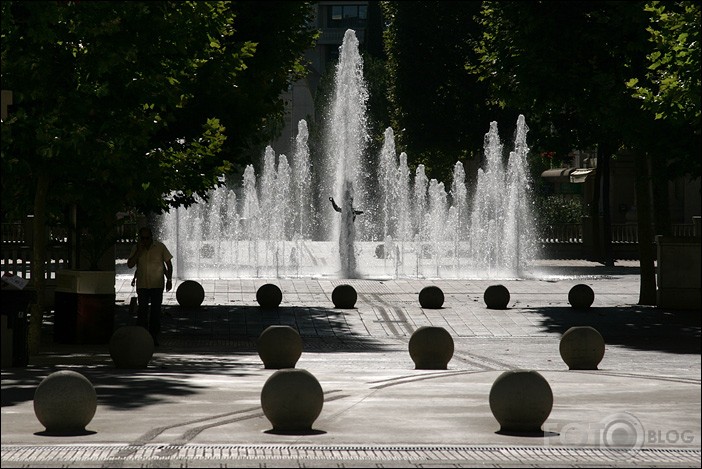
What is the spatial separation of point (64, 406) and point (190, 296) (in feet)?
52.6

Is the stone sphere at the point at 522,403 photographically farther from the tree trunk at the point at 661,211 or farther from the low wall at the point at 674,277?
the tree trunk at the point at 661,211

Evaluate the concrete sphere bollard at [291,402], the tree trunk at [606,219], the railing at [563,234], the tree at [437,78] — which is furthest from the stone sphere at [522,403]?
the tree at [437,78]

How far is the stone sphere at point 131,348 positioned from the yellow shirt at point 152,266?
3.15 meters

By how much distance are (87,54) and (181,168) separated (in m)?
3.95

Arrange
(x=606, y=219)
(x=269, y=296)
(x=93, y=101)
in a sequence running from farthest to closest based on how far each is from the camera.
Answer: (x=606, y=219)
(x=269, y=296)
(x=93, y=101)

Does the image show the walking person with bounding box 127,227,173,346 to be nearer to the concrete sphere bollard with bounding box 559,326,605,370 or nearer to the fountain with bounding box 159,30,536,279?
the concrete sphere bollard with bounding box 559,326,605,370

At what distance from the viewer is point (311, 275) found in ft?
123

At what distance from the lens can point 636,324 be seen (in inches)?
992

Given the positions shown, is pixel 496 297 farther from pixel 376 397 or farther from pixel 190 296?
pixel 376 397

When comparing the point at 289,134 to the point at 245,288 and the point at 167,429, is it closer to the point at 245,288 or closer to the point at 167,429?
the point at 245,288

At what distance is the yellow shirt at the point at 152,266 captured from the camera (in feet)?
66.0

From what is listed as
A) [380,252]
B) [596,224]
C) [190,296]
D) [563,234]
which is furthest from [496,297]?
[563,234]

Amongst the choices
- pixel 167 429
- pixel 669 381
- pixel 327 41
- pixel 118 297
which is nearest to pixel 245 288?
pixel 118 297

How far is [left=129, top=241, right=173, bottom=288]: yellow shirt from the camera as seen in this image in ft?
→ 66.0
